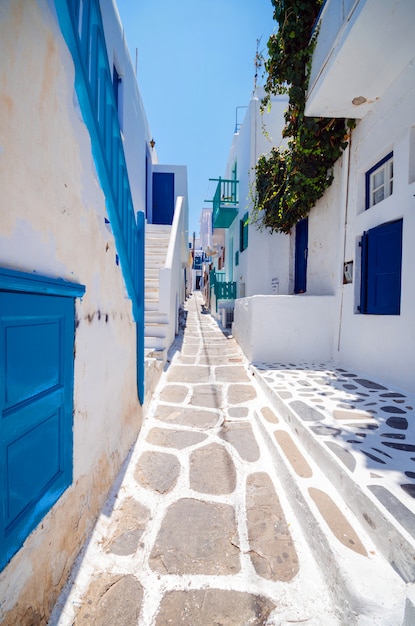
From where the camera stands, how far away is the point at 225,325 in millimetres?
10602

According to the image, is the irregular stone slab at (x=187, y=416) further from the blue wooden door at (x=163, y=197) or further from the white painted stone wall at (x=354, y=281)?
the blue wooden door at (x=163, y=197)

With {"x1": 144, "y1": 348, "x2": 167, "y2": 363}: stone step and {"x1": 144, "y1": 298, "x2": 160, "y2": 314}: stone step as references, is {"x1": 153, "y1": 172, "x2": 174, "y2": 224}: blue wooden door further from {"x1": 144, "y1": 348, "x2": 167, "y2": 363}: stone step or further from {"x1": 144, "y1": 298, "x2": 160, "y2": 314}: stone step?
{"x1": 144, "y1": 348, "x2": 167, "y2": 363}: stone step

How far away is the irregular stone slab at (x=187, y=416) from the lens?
3.43 m

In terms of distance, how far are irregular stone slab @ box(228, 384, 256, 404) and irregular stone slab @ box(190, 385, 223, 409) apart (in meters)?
0.18

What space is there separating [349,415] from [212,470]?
1.69 metres

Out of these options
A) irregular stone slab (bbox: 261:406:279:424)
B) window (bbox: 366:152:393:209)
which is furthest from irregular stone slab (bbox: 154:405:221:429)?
window (bbox: 366:152:393:209)

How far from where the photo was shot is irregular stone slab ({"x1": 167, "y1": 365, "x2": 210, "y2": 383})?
496 cm

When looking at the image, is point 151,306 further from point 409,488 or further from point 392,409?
point 409,488

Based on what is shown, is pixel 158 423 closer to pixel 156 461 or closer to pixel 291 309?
pixel 156 461

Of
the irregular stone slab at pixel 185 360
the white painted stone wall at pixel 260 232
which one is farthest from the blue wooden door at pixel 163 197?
the irregular stone slab at pixel 185 360

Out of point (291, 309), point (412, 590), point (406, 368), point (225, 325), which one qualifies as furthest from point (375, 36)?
point (225, 325)

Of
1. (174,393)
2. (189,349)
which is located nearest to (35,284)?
(174,393)

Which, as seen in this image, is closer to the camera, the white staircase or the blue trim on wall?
the blue trim on wall

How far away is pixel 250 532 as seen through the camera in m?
1.87
